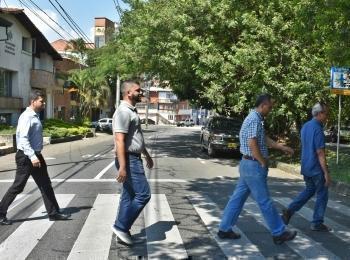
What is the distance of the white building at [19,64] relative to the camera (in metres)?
33.1

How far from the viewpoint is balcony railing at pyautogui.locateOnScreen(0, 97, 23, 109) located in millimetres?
31891

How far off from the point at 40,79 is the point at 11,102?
204 inches

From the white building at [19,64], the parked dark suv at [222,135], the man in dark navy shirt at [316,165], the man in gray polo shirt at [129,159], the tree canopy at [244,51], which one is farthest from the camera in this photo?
the white building at [19,64]

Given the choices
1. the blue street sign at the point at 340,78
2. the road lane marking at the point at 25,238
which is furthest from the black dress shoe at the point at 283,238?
the blue street sign at the point at 340,78

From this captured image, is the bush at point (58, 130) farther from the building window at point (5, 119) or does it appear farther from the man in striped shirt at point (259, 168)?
the man in striped shirt at point (259, 168)

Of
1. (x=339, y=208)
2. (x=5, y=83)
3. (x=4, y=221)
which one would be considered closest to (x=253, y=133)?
(x=4, y=221)

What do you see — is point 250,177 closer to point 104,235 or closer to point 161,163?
point 104,235

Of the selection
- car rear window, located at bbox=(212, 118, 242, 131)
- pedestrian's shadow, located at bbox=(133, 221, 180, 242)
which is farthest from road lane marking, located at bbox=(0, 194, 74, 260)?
car rear window, located at bbox=(212, 118, 242, 131)

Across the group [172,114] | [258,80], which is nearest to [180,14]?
[258,80]

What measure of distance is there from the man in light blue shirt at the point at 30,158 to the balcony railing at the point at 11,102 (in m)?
25.3

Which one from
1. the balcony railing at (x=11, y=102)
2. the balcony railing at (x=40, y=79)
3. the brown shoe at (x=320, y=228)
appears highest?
the balcony railing at (x=40, y=79)

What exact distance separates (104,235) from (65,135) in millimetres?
25841

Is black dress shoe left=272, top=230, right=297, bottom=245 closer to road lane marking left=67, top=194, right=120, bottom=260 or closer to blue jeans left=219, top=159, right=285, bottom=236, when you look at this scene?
blue jeans left=219, top=159, right=285, bottom=236

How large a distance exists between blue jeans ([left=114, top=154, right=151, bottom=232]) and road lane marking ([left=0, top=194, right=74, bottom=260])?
110 centimetres
